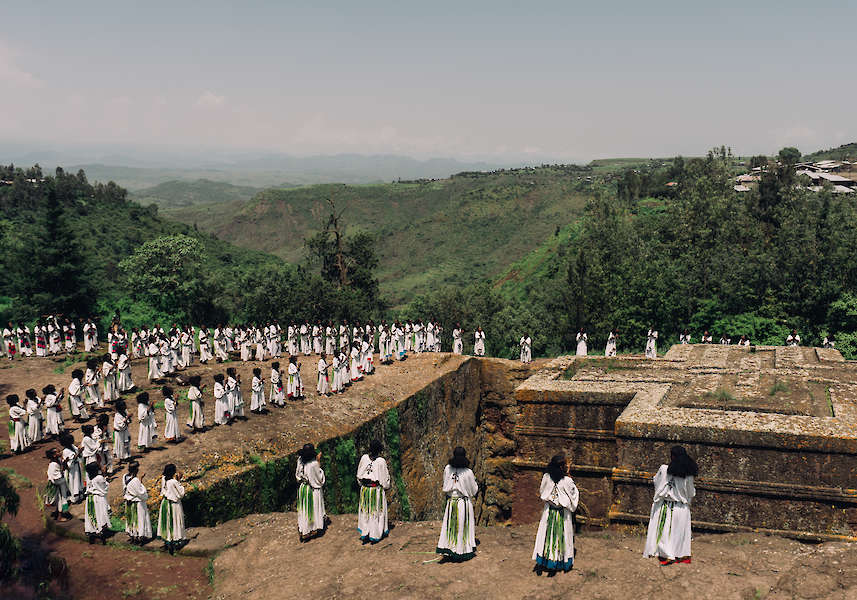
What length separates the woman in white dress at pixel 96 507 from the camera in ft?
35.8

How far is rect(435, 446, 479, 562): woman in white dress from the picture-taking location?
31.7ft

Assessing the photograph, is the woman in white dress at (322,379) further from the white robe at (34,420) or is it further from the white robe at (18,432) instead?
the white robe at (18,432)

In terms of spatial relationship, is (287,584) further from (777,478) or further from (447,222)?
(447,222)

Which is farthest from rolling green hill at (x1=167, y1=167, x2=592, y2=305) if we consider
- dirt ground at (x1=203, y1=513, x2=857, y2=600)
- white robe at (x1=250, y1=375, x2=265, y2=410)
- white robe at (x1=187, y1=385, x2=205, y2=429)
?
dirt ground at (x1=203, y1=513, x2=857, y2=600)

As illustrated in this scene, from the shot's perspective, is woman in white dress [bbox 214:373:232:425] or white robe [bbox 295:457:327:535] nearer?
white robe [bbox 295:457:327:535]

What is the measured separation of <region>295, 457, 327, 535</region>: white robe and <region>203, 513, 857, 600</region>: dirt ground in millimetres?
313

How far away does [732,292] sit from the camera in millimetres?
35469

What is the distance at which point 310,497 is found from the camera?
11.0m

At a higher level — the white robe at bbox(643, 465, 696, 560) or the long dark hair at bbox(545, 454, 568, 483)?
the long dark hair at bbox(545, 454, 568, 483)

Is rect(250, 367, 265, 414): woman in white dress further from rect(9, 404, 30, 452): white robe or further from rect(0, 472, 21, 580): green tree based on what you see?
rect(0, 472, 21, 580): green tree

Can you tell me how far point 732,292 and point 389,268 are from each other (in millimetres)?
77787

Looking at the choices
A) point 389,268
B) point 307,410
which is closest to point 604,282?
point 307,410

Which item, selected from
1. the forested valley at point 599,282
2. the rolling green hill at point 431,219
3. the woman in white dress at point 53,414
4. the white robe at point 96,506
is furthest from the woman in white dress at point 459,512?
the rolling green hill at point 431,219

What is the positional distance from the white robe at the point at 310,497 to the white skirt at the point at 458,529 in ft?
8.47
